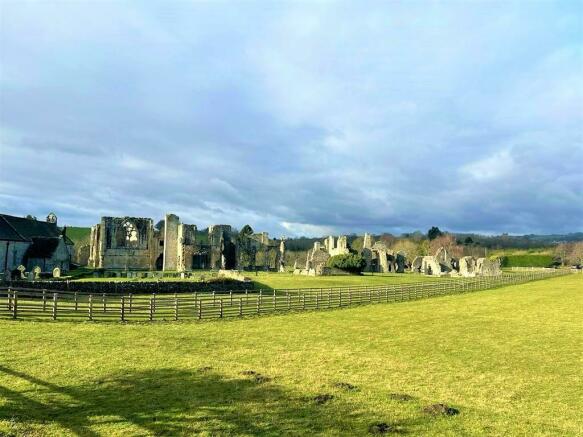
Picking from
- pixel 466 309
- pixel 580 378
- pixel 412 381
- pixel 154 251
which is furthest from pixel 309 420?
pixel 154 251

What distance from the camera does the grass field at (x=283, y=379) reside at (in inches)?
300

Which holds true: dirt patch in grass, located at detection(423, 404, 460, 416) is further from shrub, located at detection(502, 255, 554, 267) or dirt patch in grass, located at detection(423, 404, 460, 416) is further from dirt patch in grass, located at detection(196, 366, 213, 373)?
shrub, located at detection(502, 255, 554, 267)

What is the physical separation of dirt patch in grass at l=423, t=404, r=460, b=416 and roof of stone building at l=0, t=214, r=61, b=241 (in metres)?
53.2

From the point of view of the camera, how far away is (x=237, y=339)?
15625 millimetres

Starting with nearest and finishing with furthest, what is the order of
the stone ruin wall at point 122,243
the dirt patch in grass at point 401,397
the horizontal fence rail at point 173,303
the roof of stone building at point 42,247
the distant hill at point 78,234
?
the dirt patch in grass at point 401,397
the horizontal fence rail at point 173,303
the roof of stone building at point 42,247
the stone ruin wall at point 122,243
the distant hill at point 78,234

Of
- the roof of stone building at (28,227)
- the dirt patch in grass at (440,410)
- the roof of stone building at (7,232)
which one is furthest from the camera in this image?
the roof of stone building at (28,227)

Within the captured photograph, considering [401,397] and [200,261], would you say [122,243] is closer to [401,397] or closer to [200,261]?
[200,261]

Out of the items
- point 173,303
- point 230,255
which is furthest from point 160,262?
point 173,303

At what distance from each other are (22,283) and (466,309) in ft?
85.7

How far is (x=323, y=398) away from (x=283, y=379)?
1585 millimetres

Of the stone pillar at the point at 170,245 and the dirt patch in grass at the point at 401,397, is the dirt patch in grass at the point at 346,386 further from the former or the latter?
the stone pillar at the point at 170,245

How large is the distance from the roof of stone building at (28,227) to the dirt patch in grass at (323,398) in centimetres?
5152

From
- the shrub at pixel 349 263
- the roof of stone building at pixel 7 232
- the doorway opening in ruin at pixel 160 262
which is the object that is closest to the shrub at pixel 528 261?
the shrub at pixel 349 263

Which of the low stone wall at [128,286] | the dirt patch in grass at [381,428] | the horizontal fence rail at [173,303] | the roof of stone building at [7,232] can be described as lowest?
the dirt patch in grass at [381,428]
